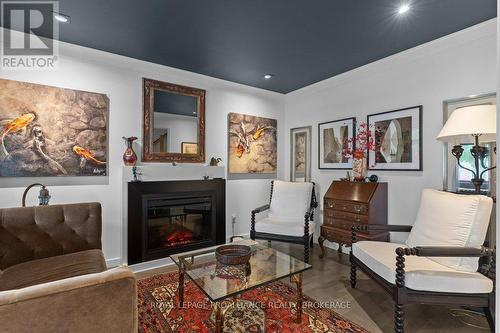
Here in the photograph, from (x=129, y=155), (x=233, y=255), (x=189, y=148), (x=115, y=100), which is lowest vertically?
(x=233, y=255)

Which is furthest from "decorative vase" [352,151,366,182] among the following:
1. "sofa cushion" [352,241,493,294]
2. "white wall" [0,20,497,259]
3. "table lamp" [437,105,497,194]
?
→ "sofa cushion" [352,241,493,294]

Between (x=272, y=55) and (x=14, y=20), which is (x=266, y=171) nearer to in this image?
(x=272, y=55)

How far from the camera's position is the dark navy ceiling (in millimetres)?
2115

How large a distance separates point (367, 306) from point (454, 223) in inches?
40.4

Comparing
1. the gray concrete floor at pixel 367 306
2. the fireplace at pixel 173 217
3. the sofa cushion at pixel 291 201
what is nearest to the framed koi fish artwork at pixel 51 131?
the fireplace at pixel 173 217

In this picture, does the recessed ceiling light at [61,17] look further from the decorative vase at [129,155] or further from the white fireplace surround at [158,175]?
the white fireplace surround at [158,175]

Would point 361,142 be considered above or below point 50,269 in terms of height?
above

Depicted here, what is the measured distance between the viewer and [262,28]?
245cm

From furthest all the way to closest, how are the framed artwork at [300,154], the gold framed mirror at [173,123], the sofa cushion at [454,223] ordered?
the framed artwork at [300,154] → the gold framed mirror at [173,123] → the sofa cushion at [454,223]

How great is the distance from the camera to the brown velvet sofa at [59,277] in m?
0.85

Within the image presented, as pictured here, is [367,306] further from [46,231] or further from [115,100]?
[115,100]

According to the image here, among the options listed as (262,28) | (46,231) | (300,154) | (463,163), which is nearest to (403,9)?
(262,28)

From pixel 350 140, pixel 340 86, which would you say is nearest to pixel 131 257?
pixel 350 140

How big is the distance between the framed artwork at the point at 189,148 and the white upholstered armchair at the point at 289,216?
4.06ft
